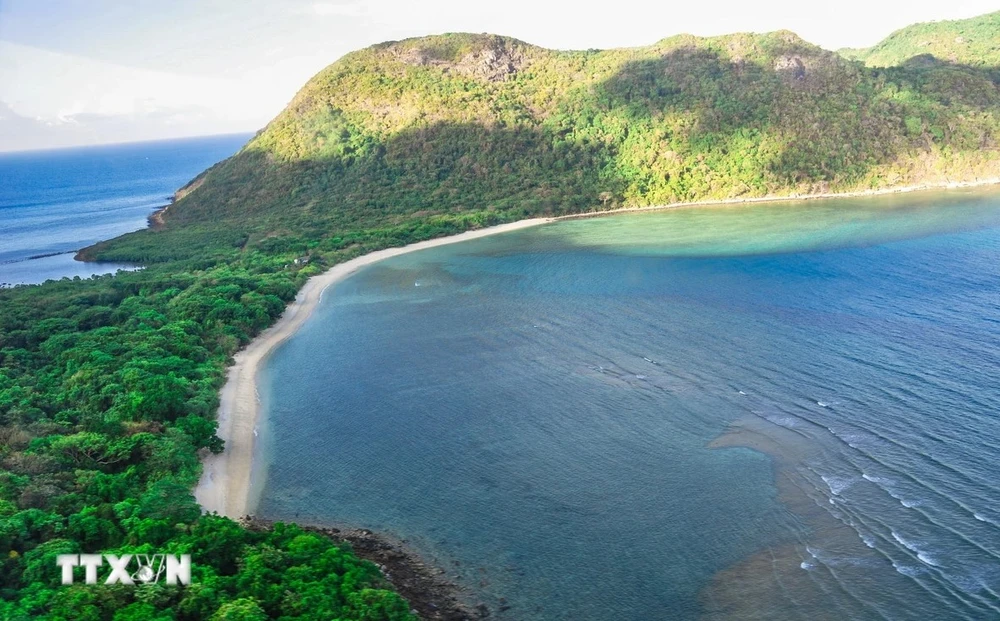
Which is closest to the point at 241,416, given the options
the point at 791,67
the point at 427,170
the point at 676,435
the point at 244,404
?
the point at 244,404

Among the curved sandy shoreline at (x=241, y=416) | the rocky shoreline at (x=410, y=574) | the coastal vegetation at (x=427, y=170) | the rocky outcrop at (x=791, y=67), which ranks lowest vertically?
the rocky shoreline at (x=410, y=574)

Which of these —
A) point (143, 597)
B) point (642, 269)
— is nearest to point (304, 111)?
point (642, 269)

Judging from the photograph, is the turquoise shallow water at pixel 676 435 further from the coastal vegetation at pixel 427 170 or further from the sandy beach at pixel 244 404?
the coastal vegetation at pixel 427 170

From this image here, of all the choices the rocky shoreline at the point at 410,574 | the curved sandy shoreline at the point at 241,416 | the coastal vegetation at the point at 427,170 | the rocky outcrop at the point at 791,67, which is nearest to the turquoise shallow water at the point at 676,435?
the rocky shoreline at the point at 410,574

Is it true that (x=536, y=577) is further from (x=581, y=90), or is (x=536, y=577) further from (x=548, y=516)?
(x=581, y=90)

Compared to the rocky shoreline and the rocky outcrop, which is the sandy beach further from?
the rocky outcrop

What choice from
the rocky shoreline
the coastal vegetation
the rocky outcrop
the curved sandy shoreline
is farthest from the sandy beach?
the rocky outcrop

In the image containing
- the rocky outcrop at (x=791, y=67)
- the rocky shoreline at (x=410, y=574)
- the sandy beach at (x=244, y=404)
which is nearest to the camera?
the rocky shoreline at (x=410, y=574)
